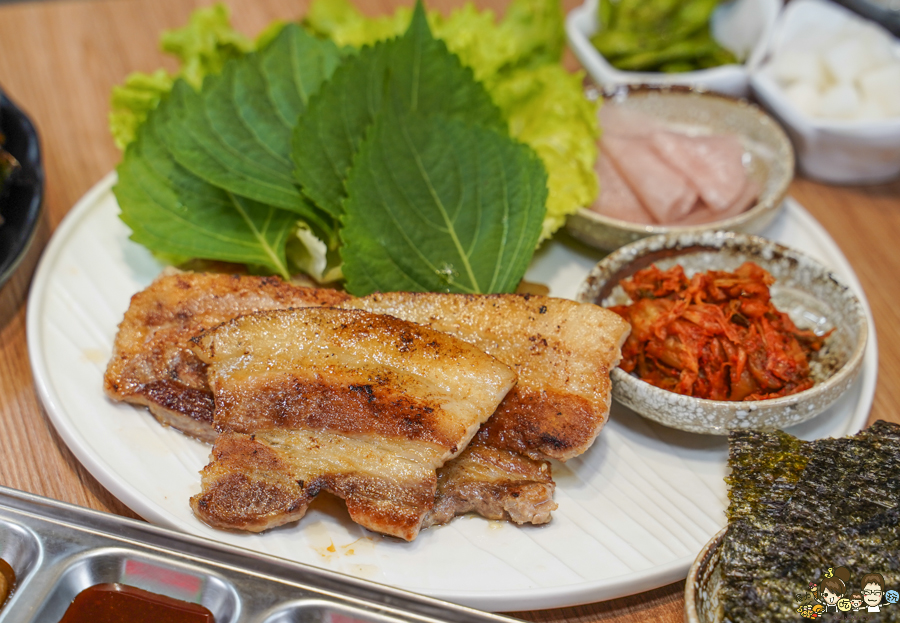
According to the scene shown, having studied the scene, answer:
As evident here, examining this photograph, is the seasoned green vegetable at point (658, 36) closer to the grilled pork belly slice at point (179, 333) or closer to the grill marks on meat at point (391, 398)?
the grill marks on meat at point (391, 398)

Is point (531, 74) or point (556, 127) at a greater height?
point (531, 74)

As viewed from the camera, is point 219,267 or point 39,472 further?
point 219,267

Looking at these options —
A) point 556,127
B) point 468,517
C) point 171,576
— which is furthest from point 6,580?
point 556,127

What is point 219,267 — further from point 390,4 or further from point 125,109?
point 390,4

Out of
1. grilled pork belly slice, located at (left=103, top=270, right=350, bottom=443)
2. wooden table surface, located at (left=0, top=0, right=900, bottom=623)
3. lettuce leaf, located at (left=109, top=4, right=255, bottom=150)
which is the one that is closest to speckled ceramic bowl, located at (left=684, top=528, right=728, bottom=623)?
wooden table surface, located at (left=0, top=0, right=900, bottom=623)

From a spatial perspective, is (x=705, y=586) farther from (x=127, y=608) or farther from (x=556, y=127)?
(x=556, y=127)

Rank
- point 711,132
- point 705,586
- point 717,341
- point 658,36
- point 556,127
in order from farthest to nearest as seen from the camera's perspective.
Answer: point 658,36 → point 711,132 → point 556,127 → point 717,341 → point 705,586

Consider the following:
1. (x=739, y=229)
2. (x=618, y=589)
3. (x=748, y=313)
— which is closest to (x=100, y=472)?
(x=618, y=589)
